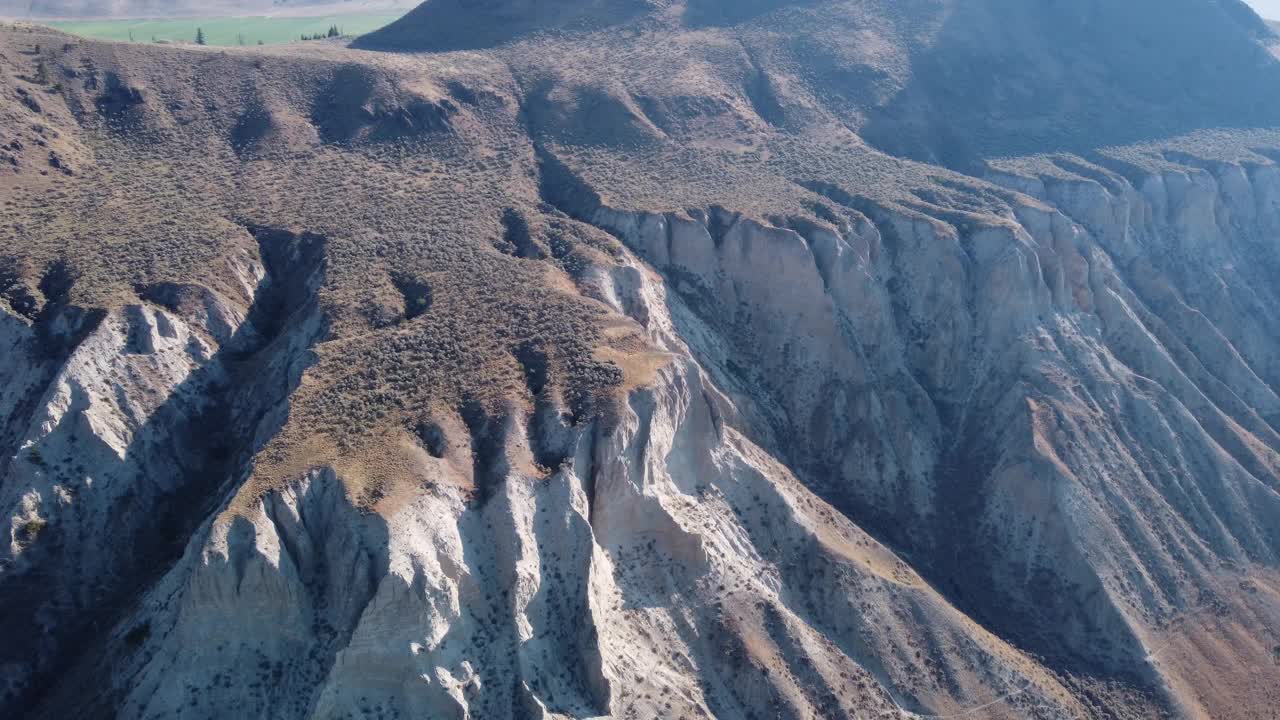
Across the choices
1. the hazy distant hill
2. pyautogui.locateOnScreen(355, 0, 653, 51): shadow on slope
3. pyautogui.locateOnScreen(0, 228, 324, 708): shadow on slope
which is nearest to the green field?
the hazy distant hill

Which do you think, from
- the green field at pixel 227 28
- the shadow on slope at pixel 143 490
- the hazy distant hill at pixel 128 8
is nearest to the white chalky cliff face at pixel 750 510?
the shadow on slope at pixel 143 490

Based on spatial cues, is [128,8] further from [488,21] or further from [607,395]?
[607,395]

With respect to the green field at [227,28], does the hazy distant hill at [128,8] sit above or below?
below

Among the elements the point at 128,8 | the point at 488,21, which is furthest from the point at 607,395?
the point at 128,8

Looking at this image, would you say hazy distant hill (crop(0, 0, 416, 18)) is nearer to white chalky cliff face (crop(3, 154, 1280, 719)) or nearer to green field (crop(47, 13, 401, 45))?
green field (crop(47, 13, 401, 45))

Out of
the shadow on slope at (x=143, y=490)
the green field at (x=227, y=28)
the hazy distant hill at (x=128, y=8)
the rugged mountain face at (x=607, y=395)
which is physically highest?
the rugged mountain face at (x=607, y=395)

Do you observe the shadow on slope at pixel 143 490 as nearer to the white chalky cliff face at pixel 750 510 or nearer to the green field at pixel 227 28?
the white chalky cliff face at pixel 750 510
